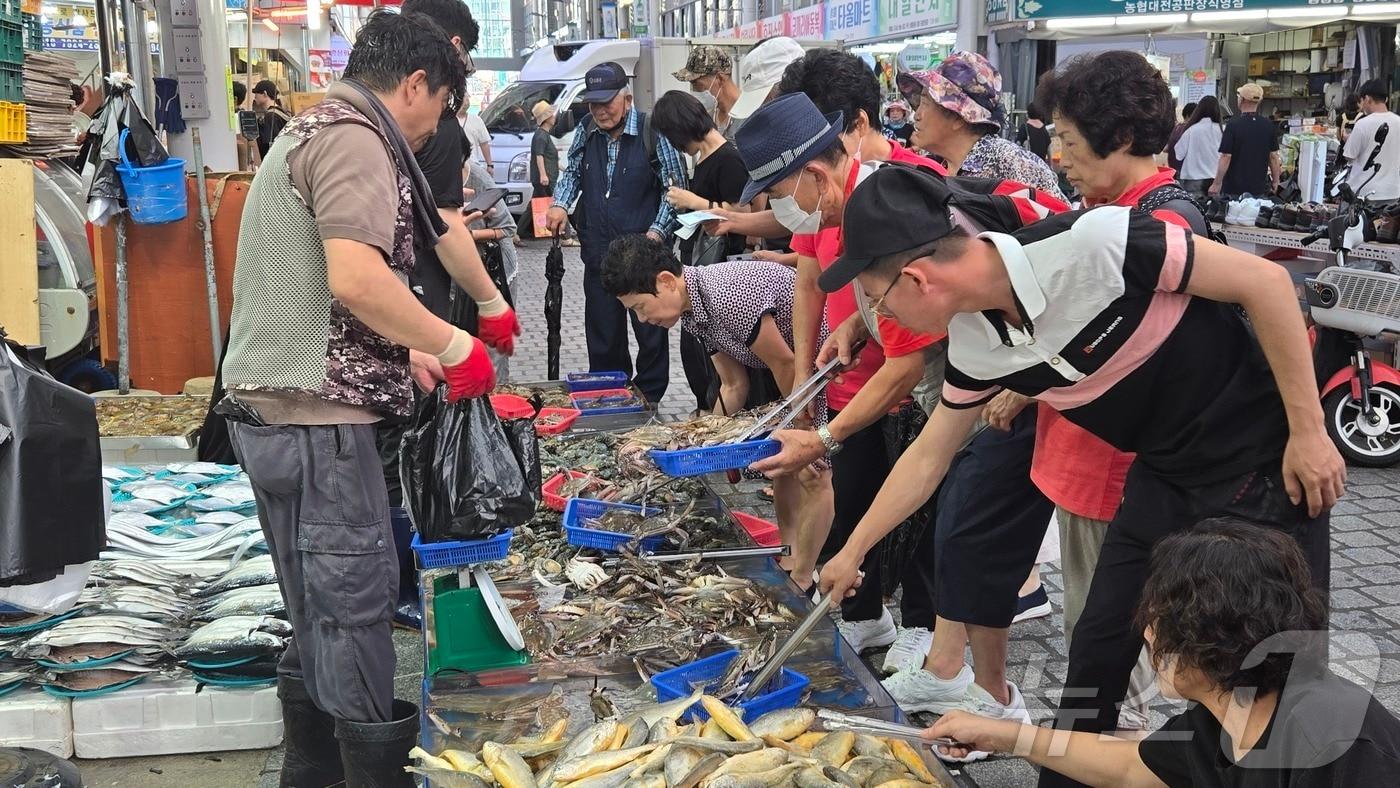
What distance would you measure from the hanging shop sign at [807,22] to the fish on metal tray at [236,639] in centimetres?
2461

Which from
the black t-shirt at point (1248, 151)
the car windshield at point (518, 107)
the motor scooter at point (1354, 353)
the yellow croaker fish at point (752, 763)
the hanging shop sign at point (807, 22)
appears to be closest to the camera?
the yellow croaker fish at point (752, 763)

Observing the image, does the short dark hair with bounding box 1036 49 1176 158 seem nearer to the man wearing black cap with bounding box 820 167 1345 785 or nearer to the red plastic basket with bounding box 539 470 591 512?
the man wearing black cap with bounding box 820 167 1345 785

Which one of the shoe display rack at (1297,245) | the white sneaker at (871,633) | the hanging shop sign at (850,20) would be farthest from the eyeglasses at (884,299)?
the hanging shop sign at (850,20)

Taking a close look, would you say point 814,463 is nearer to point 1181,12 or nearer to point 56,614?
point 56,614

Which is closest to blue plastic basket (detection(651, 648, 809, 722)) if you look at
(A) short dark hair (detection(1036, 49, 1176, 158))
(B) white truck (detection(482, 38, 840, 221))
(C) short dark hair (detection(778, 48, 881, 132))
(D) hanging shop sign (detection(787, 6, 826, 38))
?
(A) short dark hair (detection(1036, 49, 1176, 158))

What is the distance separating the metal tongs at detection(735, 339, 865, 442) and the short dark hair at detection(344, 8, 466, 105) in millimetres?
1785

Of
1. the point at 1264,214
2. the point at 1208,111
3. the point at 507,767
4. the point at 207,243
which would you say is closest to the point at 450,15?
the point at 207,243

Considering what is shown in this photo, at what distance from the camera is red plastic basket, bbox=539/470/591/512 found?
5.40 metres

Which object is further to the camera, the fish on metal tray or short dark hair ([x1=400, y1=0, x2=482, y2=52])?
short dark hair ([x1=400, y1=0, x2=482, y2=52])

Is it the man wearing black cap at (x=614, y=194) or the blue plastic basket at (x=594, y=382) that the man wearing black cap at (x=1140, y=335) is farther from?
the man wearing black cap at (x=614, y=194)

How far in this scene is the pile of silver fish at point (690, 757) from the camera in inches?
109

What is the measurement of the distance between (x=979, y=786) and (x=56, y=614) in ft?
10.6

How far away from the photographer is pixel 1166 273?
241 centimetres

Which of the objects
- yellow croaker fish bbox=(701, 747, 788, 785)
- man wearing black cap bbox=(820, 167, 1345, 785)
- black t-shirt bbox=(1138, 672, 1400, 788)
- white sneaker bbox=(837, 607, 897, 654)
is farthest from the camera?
white sneaker bbox=(837, 607, 897, 654)
